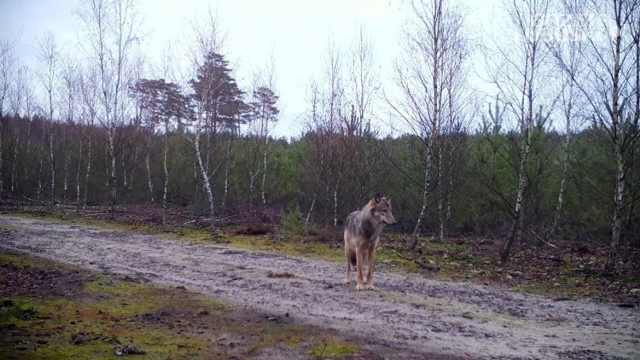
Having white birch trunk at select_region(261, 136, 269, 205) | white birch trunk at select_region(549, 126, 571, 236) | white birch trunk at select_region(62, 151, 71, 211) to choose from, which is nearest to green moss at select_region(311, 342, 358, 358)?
white birch trunk at select_region(549, 126, 571, 236)

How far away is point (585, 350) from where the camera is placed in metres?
6.68

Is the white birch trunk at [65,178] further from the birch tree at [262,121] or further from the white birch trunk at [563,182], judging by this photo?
the white birch trunk at [563,182]

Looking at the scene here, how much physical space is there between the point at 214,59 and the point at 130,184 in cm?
1784

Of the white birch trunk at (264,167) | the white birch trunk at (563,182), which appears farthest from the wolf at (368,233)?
the white birch trunk at (264,167)

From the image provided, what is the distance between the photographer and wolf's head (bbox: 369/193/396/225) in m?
10.8

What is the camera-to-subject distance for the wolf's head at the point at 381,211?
35.6ft

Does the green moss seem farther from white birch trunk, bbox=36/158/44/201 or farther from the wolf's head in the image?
white birch trunk, bbox=36/158/44/201

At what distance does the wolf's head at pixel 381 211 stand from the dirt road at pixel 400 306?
156 centimetres

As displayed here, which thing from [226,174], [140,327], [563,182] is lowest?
[140,327]

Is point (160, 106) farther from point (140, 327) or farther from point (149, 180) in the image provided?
point (140, 327)

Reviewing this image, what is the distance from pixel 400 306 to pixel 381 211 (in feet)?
8.22

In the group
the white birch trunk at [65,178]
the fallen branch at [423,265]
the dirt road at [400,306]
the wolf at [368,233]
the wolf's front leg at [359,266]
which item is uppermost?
the white birch trunk at [65,178]

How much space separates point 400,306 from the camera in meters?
9.05

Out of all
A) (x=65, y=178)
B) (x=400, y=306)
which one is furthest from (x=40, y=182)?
(x=400, y=306)
